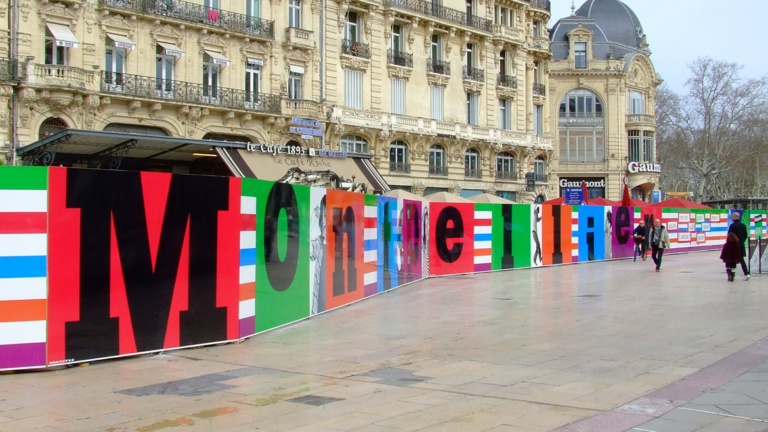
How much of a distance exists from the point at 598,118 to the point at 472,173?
71.2 feet

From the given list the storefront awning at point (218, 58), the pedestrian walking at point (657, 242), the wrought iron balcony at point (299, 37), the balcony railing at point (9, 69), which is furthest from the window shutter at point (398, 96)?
the balcony railing at point (9, 69)

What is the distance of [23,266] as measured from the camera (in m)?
8.38

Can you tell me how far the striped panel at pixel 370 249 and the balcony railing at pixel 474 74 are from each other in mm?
26812

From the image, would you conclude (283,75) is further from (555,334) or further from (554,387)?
(554,387)

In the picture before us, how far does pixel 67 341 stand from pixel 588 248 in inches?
878

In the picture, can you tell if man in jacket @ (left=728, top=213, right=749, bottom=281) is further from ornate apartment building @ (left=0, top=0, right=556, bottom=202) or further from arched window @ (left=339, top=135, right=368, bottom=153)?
arched window @ (left=339, top=135, right=368, bottom=153)

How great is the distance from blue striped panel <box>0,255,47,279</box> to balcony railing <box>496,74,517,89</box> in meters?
38.1

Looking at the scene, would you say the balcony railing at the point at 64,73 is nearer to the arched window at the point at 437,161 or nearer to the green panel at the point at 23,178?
the arched window at the point at 437,161

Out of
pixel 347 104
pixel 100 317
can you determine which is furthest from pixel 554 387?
pixel 347 104

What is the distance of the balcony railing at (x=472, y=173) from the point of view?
139ft

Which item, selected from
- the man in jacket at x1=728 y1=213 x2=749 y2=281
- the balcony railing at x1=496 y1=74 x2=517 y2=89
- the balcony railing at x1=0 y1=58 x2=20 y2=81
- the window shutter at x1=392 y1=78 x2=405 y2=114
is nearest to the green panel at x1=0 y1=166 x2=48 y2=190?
the man in jacket at x1=728 y1=213 x2=749 y2=281

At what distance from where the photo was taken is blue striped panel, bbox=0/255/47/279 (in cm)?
828

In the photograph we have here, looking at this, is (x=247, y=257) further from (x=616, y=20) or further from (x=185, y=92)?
(x=616, y=20)

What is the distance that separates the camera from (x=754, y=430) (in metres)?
6.02
